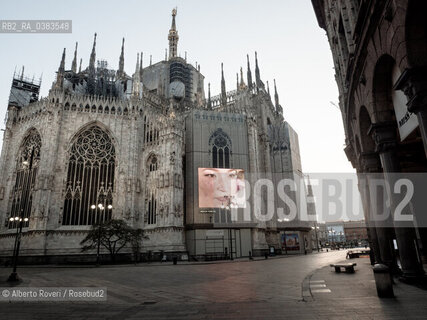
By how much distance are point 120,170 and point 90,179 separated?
13.8ft

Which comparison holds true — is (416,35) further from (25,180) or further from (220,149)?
(25,180)

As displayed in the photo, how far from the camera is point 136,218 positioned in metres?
39.3

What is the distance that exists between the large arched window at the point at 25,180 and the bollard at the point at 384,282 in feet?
132

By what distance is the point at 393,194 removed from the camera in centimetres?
1009

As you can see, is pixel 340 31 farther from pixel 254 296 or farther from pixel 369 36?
pixel 254 296

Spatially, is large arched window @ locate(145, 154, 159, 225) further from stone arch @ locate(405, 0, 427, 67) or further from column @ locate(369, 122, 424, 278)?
stone arch @ locate(405, 0, 427, 67)

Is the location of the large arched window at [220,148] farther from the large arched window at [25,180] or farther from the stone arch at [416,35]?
the stone arch at [416,35]

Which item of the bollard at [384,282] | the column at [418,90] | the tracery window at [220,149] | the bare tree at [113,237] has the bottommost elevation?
the bollard at [384,282]

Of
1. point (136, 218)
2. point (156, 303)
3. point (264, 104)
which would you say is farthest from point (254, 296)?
point (264, 104)

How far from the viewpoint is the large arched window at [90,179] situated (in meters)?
38.5

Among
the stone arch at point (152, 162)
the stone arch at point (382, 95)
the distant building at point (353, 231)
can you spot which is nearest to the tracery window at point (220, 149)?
the stone arch at point (152, 162)

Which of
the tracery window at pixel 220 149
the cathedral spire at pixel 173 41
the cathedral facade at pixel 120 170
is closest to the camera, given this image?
the cathedral facade at pixel 120 170

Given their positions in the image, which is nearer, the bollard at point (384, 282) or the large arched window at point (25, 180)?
the bollard at point (384, 282)

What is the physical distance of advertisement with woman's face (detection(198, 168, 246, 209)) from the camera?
40250 millimetres
